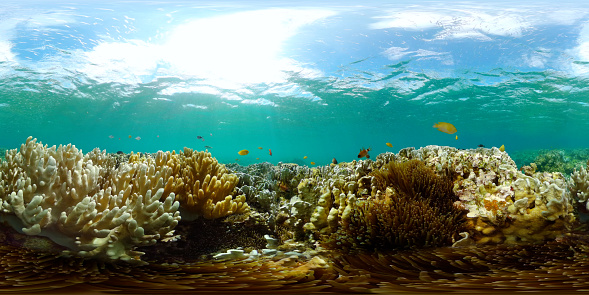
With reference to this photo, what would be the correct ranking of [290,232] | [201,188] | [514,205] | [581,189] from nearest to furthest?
[514,205]
[581,189]
[290,232]
[201,188]

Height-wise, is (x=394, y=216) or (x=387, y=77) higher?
(x=387, y=77)

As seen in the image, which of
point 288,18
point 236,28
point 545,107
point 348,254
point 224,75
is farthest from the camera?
point 545,107

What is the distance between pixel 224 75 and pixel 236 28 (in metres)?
8.95

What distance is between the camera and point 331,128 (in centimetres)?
5703

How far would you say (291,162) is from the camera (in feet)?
88.6

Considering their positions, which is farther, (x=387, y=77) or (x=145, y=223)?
(x=387, y=77)

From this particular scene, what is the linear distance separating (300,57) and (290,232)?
22.5 m

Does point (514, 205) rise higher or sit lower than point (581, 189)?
lower

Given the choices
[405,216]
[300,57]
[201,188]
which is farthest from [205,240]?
[300,57]

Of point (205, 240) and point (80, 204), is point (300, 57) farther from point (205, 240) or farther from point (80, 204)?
point (80, 204)

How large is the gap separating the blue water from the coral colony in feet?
54.3

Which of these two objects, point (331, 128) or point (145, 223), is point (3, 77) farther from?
point (331, 128)

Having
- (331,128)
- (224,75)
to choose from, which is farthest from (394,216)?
(331,128)

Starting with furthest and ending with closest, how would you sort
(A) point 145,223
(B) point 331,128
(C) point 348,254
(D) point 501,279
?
(B) point 331,128, (C) point 348,254, (A) point 145,223, (D) point 501,279
